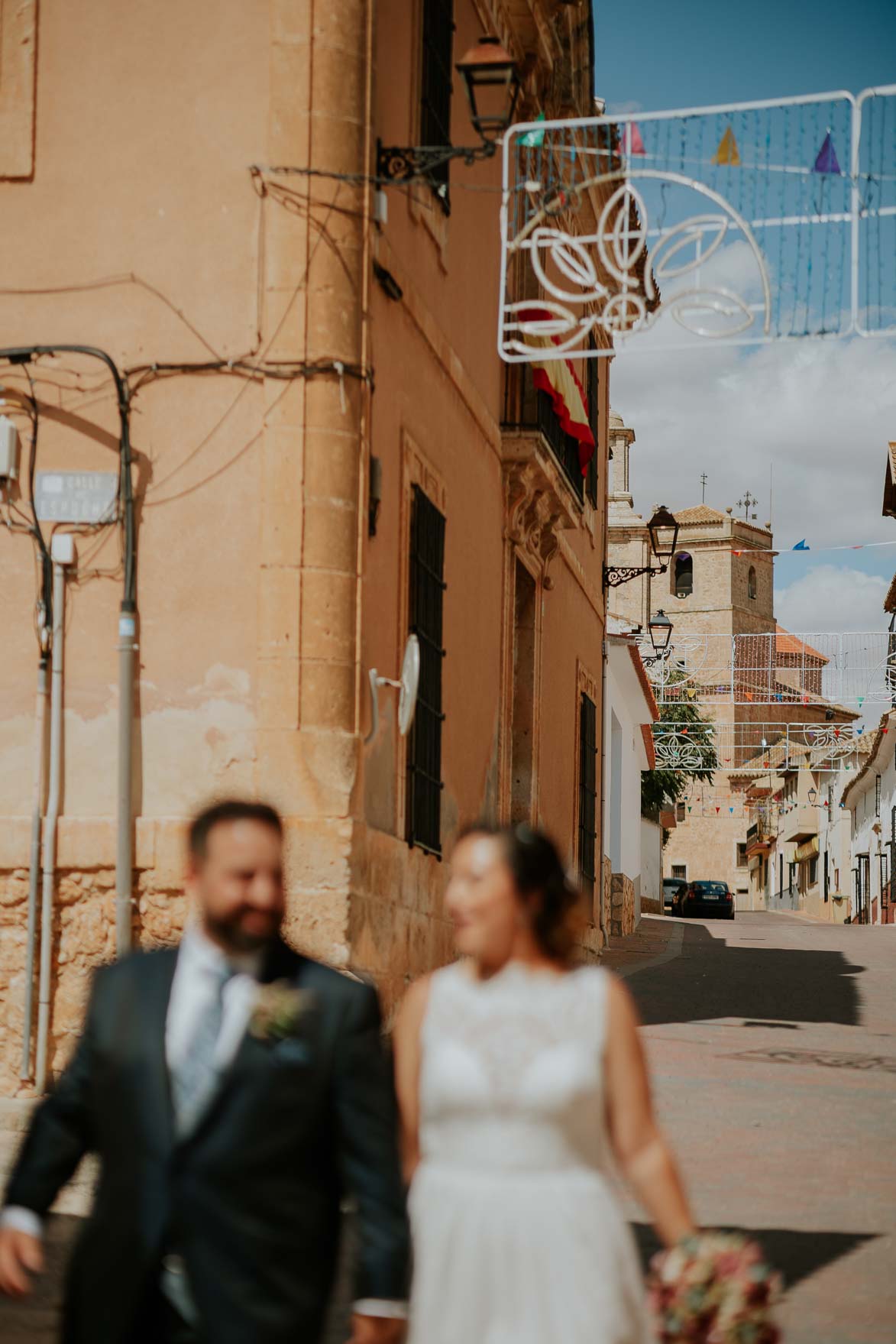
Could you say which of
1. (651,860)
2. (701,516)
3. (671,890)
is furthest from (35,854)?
(701,516)

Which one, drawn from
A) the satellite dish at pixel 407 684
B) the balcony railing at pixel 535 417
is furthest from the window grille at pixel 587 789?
the satellite dish at pixel 407 684

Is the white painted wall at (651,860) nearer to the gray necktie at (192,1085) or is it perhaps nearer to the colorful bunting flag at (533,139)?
the colorful bunting flag at (533,139)

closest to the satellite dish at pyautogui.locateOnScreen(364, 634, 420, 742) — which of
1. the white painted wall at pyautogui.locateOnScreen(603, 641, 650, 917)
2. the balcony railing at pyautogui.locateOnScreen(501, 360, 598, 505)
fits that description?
the balcony railing at pyautogui.locateOnScreen(501, 360, 598, 505)

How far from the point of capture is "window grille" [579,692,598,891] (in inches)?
809

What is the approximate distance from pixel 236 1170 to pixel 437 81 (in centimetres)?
1068

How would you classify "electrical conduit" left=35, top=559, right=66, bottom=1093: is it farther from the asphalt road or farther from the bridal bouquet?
the bridal bouquet

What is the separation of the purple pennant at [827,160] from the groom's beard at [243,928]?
25.6ft

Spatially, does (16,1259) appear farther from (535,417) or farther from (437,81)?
(535,417)

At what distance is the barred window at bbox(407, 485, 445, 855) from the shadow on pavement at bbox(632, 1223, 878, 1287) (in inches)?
184

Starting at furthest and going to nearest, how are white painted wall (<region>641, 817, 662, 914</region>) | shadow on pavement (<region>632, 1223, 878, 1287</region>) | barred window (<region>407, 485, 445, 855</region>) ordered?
white painted wall (<region>641, 817, 662, 914</region>) < barred window (<region>407, 485, 445, 855</region>) < shadow on pavement (<region>632, 1223, 878, 1287</region>)

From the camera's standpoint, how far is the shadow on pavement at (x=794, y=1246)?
21.5ft

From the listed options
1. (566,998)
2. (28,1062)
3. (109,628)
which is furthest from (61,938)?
(566,998)

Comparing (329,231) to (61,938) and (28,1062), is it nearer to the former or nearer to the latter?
(61,938)

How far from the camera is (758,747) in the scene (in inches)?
2249
